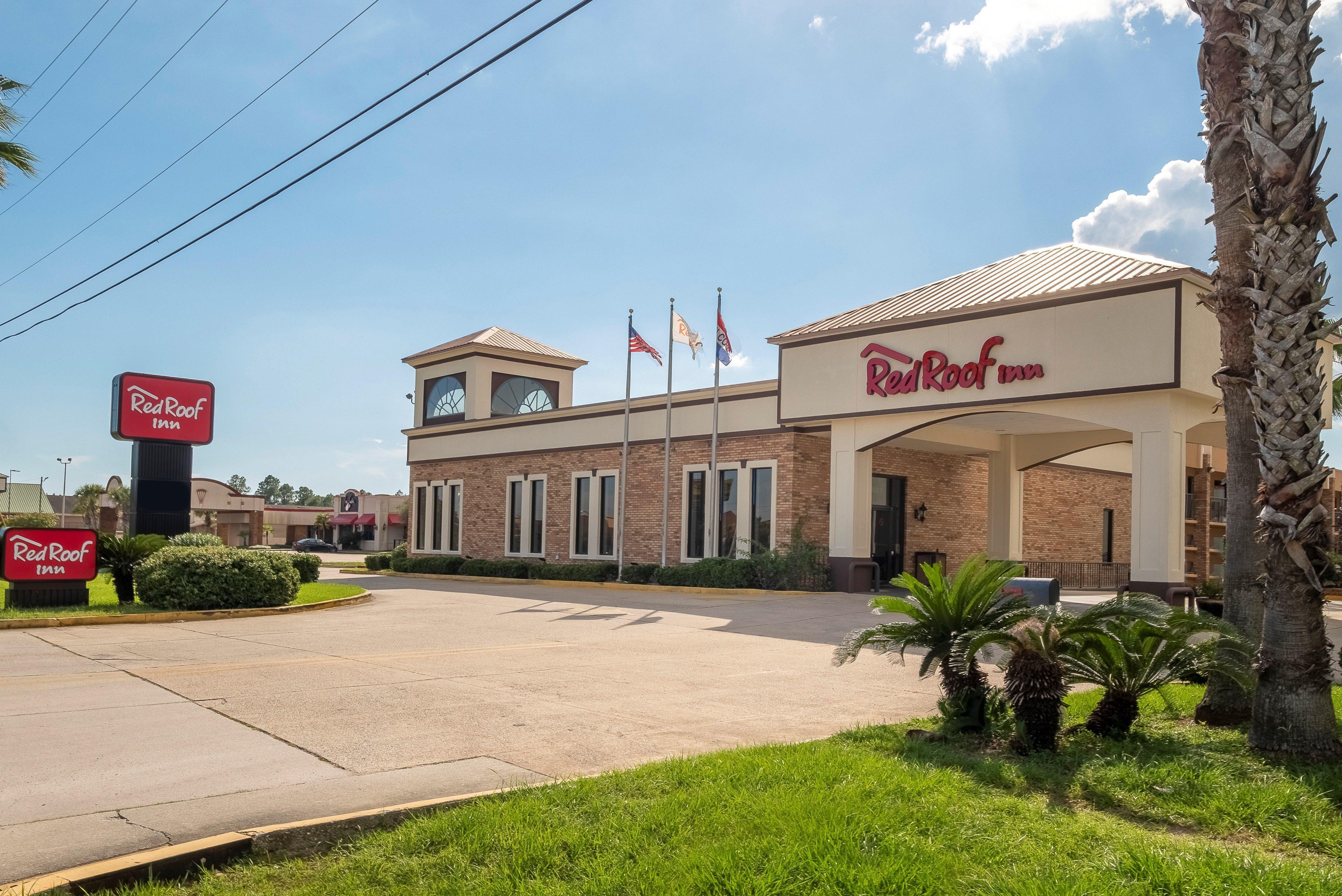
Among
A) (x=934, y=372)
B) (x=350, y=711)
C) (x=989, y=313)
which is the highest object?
(x=989, y=313)

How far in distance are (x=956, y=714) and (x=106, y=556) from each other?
1730cm

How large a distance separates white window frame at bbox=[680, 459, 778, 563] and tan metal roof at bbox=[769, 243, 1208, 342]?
3.64 m

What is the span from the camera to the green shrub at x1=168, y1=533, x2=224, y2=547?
72.2ft

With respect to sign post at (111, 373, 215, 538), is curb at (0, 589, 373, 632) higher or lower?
lower

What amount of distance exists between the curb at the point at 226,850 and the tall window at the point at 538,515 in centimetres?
2875

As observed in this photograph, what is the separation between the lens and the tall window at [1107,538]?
1373 inches

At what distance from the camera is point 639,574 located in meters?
28.5

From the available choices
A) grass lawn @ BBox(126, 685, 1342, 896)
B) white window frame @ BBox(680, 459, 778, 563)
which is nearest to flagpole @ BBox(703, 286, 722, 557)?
white window frame @ BBox(680, 459, 778, 563)

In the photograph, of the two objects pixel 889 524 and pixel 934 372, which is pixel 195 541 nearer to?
pixel 934 372

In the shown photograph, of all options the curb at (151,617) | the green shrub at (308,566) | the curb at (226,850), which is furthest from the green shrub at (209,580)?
the curb at (226,850)

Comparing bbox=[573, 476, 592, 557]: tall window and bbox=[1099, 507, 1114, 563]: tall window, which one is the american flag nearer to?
bbox=[573, 476, 592, 557]: tall window

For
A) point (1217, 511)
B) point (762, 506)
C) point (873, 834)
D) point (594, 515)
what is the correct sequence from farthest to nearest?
point (1217, 511), point (594, 515), point (762, 506), point (873, 834)

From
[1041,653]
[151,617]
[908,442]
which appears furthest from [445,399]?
[1041,653]

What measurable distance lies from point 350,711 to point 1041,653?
5713mm
